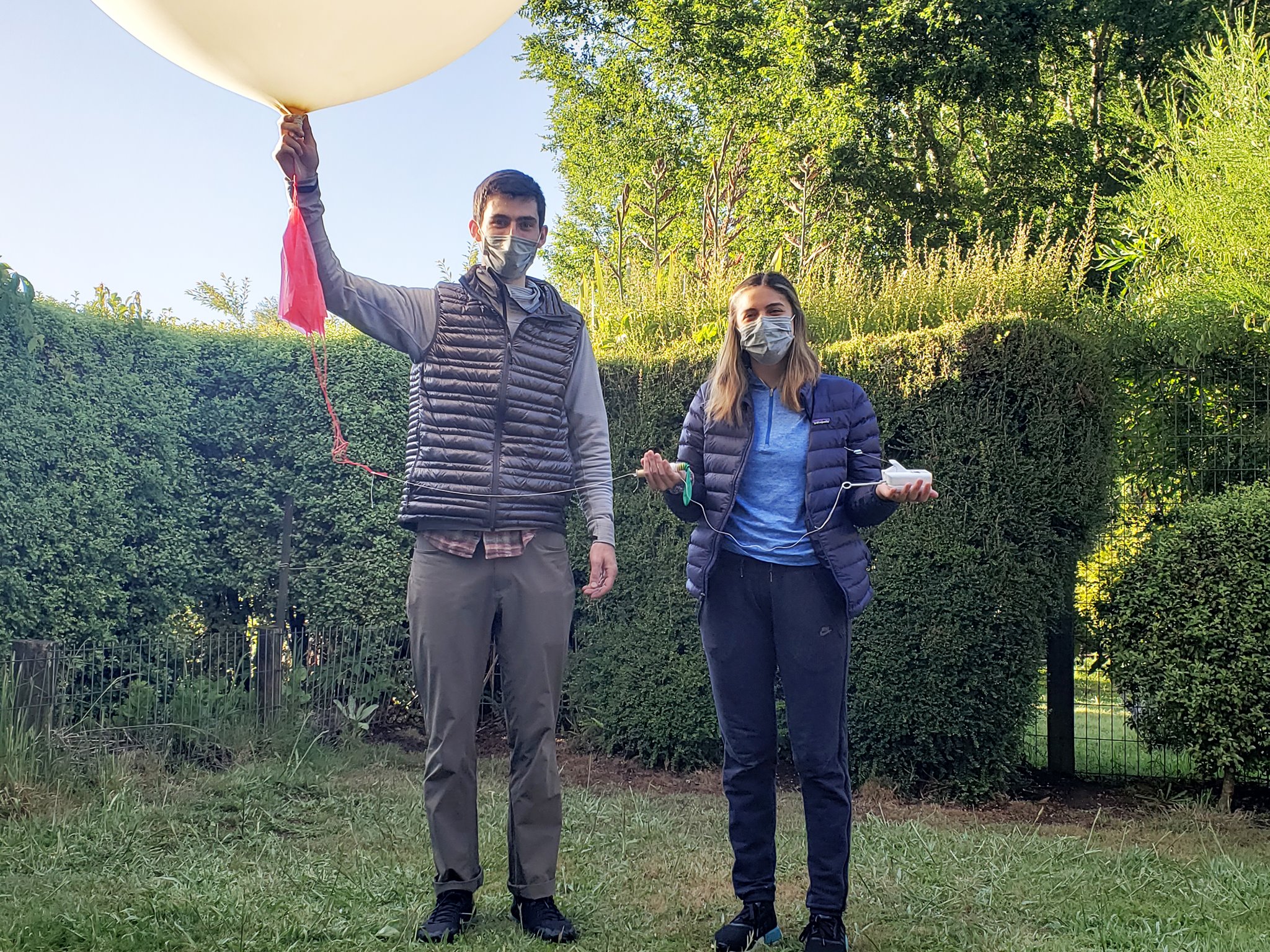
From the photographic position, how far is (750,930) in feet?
8.64

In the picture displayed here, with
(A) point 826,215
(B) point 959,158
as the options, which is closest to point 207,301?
(A) point 826,215

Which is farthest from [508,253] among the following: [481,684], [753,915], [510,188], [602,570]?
[753,915]

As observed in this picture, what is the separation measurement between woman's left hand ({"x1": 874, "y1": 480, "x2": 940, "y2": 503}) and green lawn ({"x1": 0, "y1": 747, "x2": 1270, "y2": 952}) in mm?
1178

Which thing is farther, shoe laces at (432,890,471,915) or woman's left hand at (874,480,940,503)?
shoe laces at (432,890,471,915)

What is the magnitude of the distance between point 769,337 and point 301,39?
4.46 ft

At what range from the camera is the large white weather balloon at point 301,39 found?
7.63 feet

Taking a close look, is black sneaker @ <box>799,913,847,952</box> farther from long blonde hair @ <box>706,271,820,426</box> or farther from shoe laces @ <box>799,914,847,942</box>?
long blonde hair @ <box>706,271,820,426</box>

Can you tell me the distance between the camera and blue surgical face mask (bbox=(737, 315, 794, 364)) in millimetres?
2766

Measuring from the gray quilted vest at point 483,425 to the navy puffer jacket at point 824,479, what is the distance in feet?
1.22

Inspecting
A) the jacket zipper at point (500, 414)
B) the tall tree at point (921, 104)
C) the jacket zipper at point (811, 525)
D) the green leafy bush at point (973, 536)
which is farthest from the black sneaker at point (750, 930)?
the tall tree at point (921, 104)

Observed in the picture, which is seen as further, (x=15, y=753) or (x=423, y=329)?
(x=15, y=753)

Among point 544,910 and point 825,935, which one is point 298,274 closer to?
point 544,910

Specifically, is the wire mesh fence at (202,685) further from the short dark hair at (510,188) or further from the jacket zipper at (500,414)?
the short dark hair at (510,188)

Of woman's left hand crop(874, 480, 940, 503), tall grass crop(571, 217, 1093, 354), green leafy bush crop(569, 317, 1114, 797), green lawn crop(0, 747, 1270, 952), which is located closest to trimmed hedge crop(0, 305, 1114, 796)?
green leafy bush crop(569, 317, 1114, 797)
